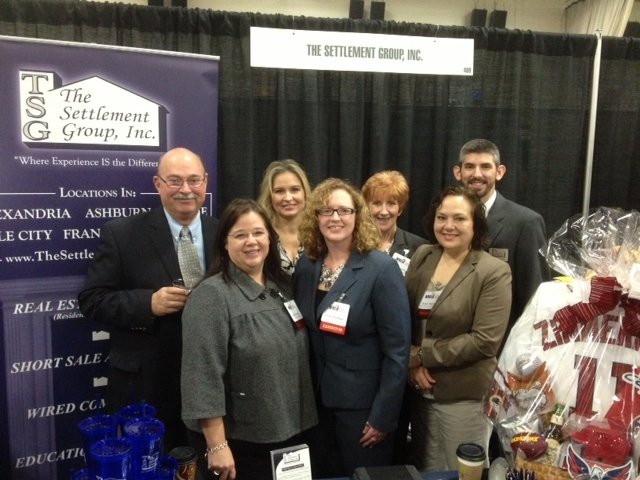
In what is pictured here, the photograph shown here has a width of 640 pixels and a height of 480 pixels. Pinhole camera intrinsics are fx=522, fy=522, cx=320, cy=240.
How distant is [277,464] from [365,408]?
80 cm

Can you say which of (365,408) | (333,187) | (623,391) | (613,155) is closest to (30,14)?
(333,187)

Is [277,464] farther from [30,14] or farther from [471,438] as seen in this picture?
[30,14]

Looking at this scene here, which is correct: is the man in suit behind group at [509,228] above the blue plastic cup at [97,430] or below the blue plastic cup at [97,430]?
above

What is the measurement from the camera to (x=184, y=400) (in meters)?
1.68

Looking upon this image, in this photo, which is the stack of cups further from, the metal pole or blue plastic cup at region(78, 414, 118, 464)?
the metal pole

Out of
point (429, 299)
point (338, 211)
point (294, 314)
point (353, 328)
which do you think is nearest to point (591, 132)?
point (429, 299)

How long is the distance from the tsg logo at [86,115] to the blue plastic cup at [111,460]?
144cm

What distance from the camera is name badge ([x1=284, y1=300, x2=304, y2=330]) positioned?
71.9 inches

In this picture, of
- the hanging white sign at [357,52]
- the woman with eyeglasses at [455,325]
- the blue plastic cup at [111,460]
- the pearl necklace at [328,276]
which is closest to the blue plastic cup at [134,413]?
the blue plastic cup at [111,460]

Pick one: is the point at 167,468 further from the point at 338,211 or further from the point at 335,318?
the point at 338,211

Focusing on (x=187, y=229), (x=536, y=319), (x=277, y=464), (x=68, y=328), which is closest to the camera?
(x=277, y=464)

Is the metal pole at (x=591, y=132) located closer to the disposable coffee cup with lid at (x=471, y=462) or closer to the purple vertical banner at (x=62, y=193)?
the purple vertical banner at (x=62, y=193)

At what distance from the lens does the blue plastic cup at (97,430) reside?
1592 mm

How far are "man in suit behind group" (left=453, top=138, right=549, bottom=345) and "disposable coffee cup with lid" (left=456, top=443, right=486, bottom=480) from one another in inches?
53.0
